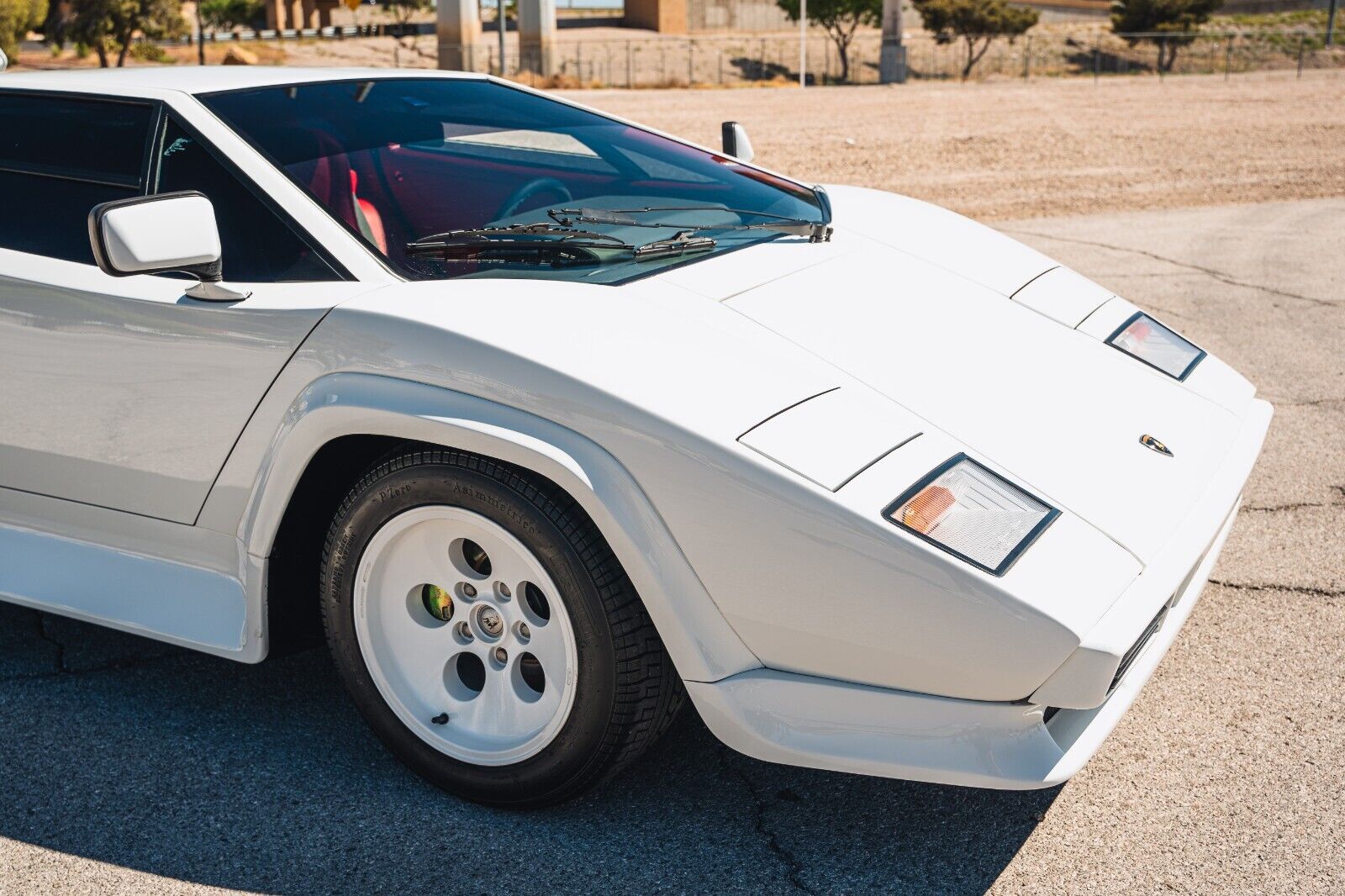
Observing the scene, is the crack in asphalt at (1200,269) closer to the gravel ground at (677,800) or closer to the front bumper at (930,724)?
the gravel ground at (677,800)

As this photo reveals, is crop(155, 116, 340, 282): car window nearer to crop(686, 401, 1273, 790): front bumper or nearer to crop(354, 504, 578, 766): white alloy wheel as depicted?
crop(354, 504, 578, 766): white alloy wheel

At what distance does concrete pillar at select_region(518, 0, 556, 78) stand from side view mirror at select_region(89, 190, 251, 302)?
46639 mm

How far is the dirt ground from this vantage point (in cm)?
1279

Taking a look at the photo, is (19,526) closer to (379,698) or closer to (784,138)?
(379,698)

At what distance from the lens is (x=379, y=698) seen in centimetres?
283

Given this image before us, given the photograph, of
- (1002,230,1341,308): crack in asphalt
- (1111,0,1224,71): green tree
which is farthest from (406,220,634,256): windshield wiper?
(1111,0,1224,71): green tree

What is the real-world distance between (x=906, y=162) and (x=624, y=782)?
13785 mm

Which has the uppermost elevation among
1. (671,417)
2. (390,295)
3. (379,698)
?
(390,295)

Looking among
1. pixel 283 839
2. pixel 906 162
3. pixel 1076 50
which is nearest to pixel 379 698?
pixel 283 839

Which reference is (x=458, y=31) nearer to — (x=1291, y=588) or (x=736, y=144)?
(x=736, y=144)

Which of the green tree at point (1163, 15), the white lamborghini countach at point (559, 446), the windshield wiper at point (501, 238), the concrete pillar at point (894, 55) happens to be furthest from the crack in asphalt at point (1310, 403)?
the green tree at point (1163, 15)

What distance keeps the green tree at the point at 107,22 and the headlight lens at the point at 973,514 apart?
171 ft

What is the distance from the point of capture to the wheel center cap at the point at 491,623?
2725 millimetres

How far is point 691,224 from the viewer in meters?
3.34
